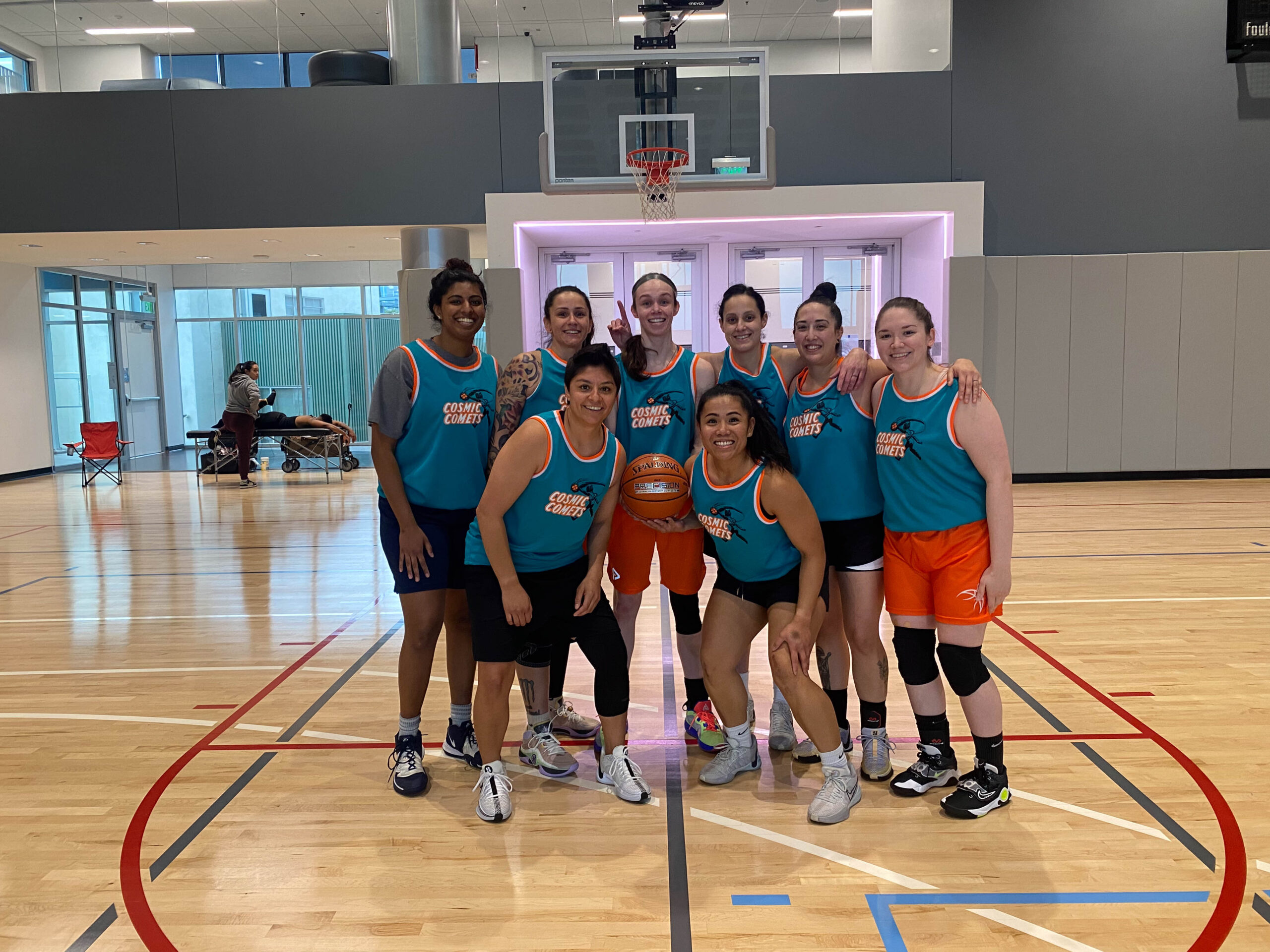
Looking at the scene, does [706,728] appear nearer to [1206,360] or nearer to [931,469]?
[931,469]

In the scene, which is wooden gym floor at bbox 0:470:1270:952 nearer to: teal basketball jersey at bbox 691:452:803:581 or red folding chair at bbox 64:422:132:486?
teal basketball jersey at bbox 691:452:803:581

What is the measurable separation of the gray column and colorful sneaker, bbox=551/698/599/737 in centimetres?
806

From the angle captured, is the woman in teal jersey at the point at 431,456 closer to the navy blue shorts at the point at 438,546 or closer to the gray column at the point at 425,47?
the navy blue shorts at the point at 438,546

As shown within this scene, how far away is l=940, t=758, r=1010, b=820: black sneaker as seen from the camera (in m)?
2.58

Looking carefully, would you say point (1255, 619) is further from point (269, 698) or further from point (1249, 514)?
point (269, 698)

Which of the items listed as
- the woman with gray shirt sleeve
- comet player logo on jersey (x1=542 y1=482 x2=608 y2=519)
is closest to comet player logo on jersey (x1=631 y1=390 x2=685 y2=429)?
comet player logo on jersey (x1=542 y1=482 x2=608 y2=519)

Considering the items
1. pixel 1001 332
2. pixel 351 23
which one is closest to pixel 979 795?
pixel 1001 332

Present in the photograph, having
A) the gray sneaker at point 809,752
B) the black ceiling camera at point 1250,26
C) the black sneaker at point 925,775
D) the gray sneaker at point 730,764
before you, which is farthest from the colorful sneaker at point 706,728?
the black ceiling camera at point 1250,26

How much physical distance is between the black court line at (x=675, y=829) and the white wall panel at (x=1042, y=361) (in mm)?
6650

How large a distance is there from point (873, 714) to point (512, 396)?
4.91 ft

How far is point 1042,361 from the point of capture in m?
9.24

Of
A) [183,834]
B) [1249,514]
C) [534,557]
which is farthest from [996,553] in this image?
[1249,514]

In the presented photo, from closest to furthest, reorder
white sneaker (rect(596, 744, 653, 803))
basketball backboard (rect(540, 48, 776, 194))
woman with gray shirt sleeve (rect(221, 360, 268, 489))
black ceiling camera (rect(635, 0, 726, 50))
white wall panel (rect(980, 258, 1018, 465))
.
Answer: white sneaker (rect(596, 744, 653, 803))
basketball backboard (rect(540, 48, 776, 194))
black ceiling camera (rect(635, 0, 726, 50))
white wall panel (rect(980, 258, 1018, 465))
woman with gray shirt sleeve (rect(221, 360, 268, 489))

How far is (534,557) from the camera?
2666 millimetres
